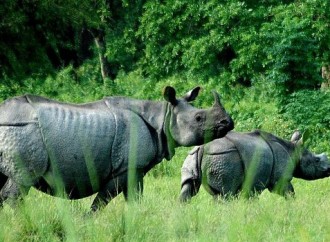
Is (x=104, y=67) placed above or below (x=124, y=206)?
below

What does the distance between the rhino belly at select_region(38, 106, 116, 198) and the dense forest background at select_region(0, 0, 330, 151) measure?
1.81 m

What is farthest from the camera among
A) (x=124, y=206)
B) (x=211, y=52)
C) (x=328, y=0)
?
(x=211, y=52)

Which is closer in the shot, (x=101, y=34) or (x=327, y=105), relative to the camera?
(x=327, y=105)

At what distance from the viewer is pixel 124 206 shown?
738cm

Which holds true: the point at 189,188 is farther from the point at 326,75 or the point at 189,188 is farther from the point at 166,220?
the point at 326,75

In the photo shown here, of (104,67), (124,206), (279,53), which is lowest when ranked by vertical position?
(104,67)

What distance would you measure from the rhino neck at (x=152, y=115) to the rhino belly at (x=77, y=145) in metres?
0.28

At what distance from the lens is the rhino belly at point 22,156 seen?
827cm

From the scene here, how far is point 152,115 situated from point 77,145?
0.84 metres

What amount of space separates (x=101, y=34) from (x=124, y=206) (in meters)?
23.5

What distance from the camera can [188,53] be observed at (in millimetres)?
26172

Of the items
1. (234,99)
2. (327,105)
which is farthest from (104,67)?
(327,105)

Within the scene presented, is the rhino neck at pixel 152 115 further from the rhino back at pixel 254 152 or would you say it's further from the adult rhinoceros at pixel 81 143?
the rhino back at pixel 254 152

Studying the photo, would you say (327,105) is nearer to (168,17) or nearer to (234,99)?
(234,99)
